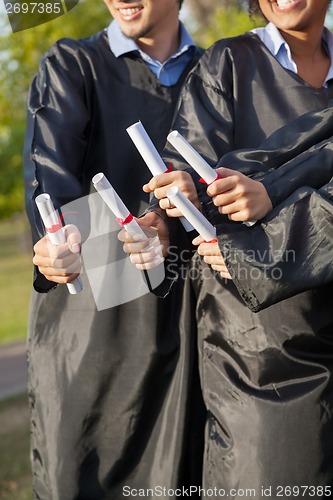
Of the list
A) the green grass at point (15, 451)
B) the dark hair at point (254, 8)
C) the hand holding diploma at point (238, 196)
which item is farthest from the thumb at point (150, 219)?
the green grass at point (15, 451)

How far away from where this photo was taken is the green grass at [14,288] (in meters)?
11.3

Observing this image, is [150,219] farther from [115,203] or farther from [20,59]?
[20,59]

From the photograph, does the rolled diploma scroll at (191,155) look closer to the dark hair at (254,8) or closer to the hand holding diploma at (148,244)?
the hand holding diploma at (148,244)

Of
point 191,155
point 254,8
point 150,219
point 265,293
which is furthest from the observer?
point 254,8

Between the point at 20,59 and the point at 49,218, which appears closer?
the point at 49,218

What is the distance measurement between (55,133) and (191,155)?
80cm

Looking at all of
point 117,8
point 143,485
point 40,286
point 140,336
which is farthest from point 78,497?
point 117,8

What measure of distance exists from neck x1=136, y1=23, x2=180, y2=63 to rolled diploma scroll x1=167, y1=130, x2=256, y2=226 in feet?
3.13

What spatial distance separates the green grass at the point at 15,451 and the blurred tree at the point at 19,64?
6.22m

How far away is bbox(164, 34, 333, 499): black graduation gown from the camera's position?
2.24 meters

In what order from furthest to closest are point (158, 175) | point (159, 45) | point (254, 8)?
1. point (159, 45)
2. point (254, 8)
3. point (158, 175)

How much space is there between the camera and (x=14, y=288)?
17.6m

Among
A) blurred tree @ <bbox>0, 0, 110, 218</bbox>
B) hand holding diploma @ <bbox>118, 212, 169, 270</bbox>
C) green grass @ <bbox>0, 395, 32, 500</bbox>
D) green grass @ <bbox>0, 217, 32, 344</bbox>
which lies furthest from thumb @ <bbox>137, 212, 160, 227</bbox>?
blurred tree @ <bbox>0, 0, 110, 218</bbox>

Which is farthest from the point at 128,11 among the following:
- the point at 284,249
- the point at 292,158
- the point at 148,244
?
the point at 284,249
